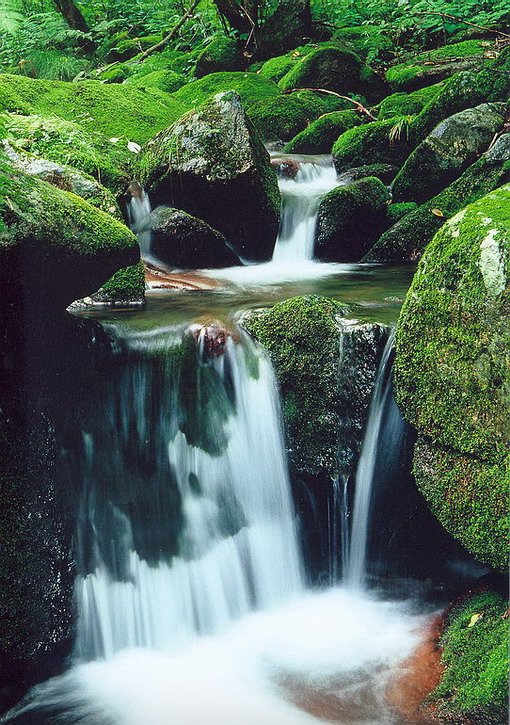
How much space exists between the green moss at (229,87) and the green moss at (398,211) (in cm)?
487

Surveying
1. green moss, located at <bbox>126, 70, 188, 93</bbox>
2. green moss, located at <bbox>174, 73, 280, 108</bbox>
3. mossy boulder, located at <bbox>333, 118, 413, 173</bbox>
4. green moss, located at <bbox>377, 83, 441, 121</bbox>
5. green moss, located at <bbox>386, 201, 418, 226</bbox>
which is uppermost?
green moss, located at <bbox>126, 70, 188, 93</bbox>

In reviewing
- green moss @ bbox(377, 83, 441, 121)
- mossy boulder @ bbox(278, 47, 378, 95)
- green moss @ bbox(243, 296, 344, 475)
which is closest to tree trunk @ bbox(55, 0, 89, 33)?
mossy boulder @ bbox(278, 47, 378, 95)

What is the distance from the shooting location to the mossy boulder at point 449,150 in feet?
23.1

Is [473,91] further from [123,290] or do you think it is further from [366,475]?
[366,475]

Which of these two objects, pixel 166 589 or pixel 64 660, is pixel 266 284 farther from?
pixel 64 660

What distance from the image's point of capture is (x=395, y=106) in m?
9.54

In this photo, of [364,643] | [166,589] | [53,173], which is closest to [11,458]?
[166,589]

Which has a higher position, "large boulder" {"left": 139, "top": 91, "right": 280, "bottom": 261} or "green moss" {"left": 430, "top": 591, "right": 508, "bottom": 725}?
"large boulder" {"left": 139, "top": 91, "right": 280, "bottom": 261}

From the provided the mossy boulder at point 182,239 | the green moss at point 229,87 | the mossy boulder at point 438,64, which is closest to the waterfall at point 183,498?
the mossy boulder at point 182,239

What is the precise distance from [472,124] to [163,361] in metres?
5.17

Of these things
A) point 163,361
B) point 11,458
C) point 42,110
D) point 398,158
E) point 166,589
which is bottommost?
point 166,589

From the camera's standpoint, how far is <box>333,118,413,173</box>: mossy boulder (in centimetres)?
828

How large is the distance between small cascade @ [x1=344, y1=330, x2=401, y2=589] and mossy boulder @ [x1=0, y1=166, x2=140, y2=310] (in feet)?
5.24

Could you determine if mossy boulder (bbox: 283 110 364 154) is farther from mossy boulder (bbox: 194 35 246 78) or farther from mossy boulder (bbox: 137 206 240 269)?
mossy boulder (bbox: 194 35 246 78)
